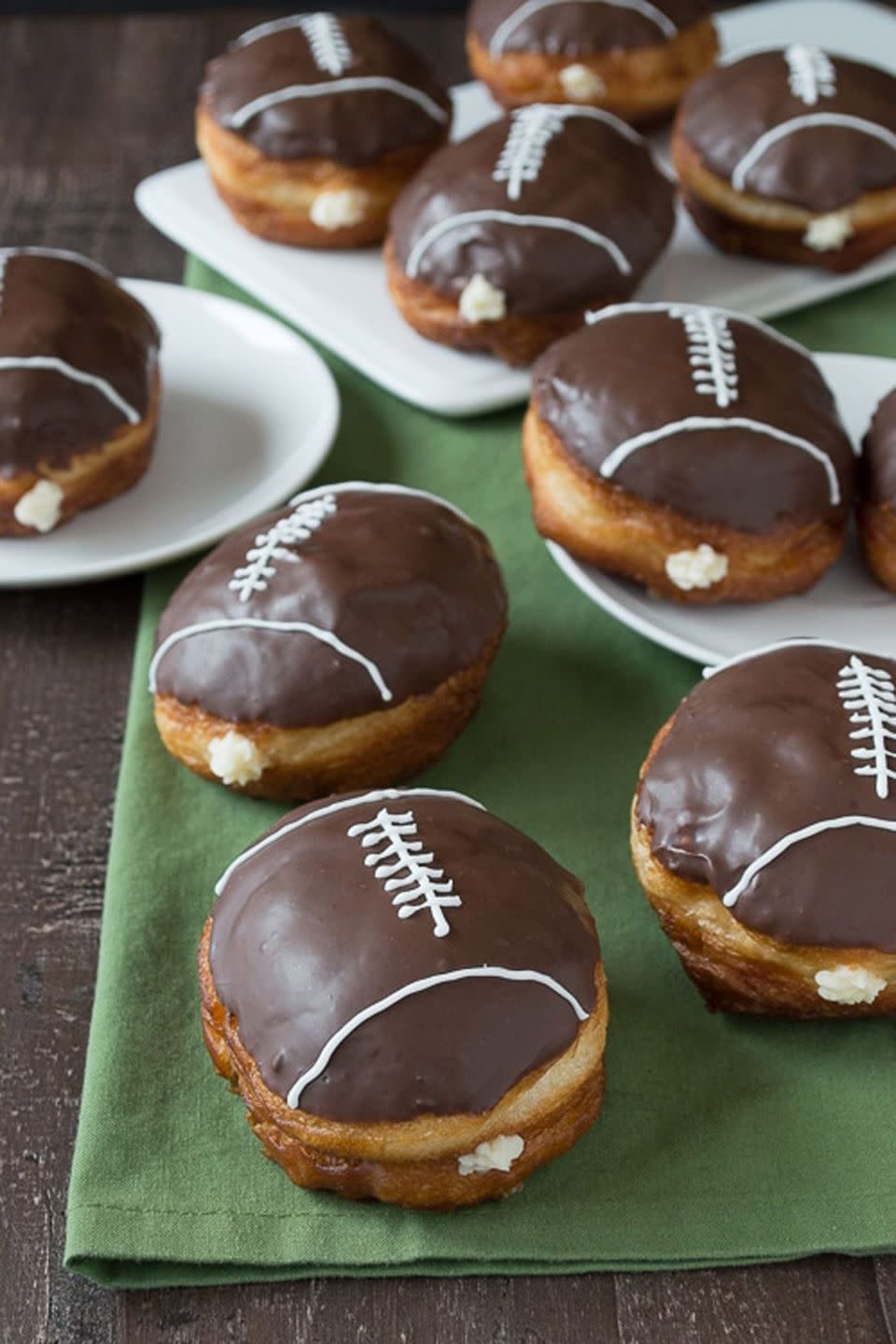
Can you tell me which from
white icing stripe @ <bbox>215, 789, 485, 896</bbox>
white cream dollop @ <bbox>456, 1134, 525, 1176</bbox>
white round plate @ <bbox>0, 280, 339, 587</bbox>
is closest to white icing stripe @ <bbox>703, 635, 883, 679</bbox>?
white icing stripe @ <bbox>215, 789, 485, 896</bbox>

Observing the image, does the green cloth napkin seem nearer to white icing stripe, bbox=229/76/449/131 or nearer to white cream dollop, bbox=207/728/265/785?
white cream dollop, bbox=207/728/265/785

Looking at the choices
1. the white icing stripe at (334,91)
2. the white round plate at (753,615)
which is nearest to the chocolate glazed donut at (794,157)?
the white icing stripe at (334,91)

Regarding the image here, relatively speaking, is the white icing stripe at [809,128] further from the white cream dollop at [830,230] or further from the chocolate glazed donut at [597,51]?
the chocolate glazed donut at [597,51]

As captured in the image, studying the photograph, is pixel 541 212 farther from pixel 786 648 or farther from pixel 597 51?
pixel 786 648

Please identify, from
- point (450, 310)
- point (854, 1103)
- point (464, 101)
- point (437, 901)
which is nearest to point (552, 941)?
point (437, 901)

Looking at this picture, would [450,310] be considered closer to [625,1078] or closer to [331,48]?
[331,48]

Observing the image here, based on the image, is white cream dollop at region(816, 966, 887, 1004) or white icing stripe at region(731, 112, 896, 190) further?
white icing stripe at region(731, 112, 896, 190)
